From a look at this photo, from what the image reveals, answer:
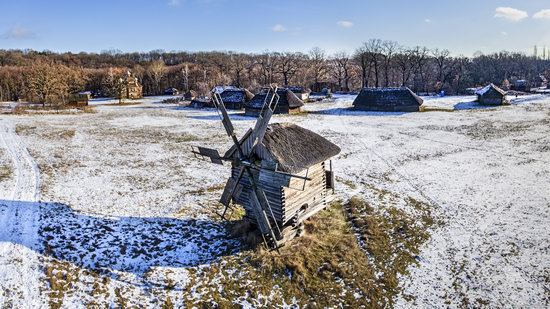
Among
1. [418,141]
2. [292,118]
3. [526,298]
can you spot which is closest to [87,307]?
[526,298]

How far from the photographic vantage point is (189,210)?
1628cm

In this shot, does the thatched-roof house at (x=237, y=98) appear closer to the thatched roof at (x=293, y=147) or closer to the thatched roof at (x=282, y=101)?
the thatched roof at (x=282, y=101)

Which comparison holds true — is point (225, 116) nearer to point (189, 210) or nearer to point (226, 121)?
point (226, 121)

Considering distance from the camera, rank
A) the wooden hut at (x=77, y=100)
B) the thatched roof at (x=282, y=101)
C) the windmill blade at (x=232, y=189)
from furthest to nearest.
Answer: the wooden hut at (x=77, y=100), the thatched roof at (x=282, y=101), the windmill blade at (x=232, y=189)

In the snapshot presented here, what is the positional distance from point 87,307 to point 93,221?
5439 mm

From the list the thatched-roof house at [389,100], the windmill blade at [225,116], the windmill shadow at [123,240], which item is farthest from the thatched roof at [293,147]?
the thatched-roof house at [389,100]

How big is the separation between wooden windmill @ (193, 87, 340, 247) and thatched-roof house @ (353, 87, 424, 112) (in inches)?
1489

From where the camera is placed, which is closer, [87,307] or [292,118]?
[87,307]

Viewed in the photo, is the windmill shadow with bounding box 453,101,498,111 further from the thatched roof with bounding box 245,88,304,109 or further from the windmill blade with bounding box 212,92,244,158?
the windmill blade with bounding box 212,92,244,158

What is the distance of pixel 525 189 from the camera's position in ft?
63.5

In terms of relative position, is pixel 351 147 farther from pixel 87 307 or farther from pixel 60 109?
pixel 60 109

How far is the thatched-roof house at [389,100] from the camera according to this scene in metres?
48.4

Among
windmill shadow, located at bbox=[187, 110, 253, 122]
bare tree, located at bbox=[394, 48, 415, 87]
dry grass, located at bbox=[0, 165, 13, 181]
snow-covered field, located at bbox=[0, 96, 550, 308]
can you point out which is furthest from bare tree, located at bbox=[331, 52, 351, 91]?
dry grass, located at bbox=[0, 165, 13, 181]

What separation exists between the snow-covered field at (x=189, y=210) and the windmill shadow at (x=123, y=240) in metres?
0.07
